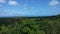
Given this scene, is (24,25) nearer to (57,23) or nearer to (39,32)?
(39,32)

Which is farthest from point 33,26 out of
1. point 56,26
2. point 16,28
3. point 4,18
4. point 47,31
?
point 4,18

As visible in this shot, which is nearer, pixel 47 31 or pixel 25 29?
pixel 25 29

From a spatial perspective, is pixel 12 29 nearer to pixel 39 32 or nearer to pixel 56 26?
pixel 39 32

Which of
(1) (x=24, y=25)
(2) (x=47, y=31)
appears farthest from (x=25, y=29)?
(2) (x=47, y=31)

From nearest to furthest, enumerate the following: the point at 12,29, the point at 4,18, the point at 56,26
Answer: the point at 12,29 < the point at 56,26 < the point at 4,18

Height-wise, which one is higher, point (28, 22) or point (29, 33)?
point (28, 22)

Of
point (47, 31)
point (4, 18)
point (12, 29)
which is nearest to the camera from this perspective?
point (12, 29)

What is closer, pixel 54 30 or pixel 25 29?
pixel 25 29

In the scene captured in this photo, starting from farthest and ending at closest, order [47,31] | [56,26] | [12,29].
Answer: [56,26] < [47,31] < [12,29]

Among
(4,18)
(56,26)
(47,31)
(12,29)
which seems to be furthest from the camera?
(4,18)
